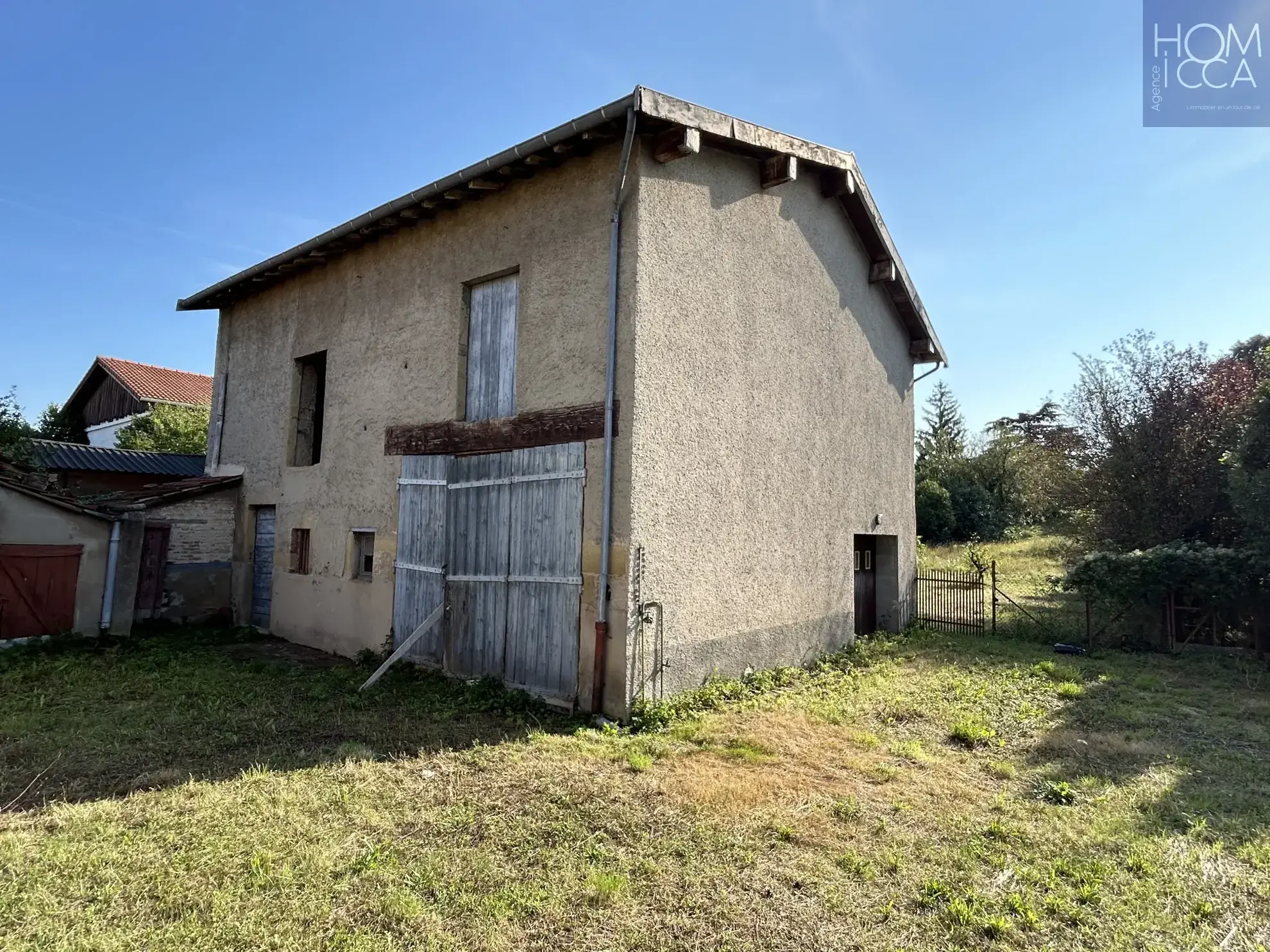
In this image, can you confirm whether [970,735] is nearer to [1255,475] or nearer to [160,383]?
[1255,475]

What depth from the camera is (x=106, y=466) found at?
652 inches

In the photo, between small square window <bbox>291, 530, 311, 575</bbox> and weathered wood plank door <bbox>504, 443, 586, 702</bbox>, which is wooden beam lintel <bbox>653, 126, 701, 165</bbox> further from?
small square window <bbox>291, 530, 311, 575</bbox>

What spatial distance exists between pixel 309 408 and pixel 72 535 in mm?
3660

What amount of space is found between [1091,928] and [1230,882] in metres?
1.16

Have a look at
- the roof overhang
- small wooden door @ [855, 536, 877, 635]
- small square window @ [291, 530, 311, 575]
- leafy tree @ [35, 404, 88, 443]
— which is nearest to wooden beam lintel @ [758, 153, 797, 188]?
small wooden door @ [855, 536, 877, 635]

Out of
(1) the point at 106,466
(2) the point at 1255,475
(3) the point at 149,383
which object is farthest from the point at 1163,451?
(3) the point at 149,383

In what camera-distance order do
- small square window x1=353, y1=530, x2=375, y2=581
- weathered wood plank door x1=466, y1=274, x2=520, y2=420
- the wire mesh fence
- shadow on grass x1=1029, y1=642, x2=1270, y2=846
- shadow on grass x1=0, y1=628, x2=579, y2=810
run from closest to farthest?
shadow on grass x1=1029, y1=642, x2=1270, y2=846 < shadow on grass x1=0, y1=628, x2=579, y2=810 < weathered wood plank door x1=466, y1=274, x2=520, y2=420 < small square window x1=353, y1=530, x2=375, y2=581 < the wire mesh fence

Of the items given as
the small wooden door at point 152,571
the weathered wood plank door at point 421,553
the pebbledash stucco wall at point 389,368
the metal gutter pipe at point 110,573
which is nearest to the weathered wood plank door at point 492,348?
the pebbledash stucco wall at point 389,368

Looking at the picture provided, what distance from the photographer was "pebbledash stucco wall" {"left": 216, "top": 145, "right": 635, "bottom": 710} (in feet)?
23.0

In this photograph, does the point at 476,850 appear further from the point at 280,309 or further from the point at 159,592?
the point at 280,309

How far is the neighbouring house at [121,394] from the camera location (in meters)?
24.5

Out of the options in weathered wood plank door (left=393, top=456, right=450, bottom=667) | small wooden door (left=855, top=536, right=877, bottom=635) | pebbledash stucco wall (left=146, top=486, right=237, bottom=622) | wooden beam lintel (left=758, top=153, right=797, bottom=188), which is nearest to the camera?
wooden beam lintel (left=758, top=153, right=797, bottom=188)

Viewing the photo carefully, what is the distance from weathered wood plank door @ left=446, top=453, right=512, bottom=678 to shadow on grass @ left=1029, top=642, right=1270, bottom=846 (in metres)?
A: 5.37

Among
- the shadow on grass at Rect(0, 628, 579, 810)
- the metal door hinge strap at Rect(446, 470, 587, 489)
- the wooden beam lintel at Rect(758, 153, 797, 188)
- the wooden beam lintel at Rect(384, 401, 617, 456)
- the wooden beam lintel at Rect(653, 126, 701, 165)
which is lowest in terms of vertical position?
the shadow on grass at Rect(0, 628, 579, 810)
